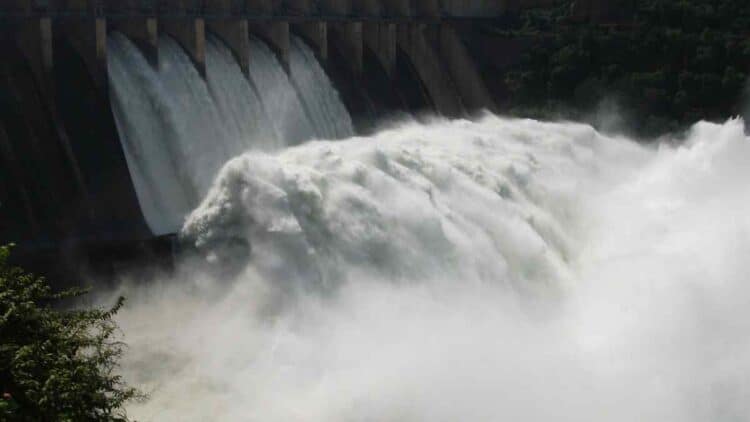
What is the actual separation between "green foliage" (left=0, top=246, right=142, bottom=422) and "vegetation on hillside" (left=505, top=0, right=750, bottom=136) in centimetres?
3309

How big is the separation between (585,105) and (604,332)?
22.6 metres

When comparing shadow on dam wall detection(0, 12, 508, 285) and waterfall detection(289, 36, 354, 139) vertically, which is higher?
waterfall detection(289, 36, 354, 139)

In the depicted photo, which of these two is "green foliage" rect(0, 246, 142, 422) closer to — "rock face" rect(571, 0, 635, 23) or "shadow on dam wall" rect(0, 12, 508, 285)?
"shadow on dam wall" rect(0, 12, 508, 285)

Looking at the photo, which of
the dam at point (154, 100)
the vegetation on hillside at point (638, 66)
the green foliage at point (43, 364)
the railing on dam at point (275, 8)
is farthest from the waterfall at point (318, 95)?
Result: the green foliage at point (43, 364)

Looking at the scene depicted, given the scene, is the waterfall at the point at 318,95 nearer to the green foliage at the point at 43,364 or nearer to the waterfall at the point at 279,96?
the waterfall at the point at 279,96

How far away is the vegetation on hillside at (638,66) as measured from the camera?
4647 cm

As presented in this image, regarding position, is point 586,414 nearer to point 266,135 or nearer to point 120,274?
point 120,274

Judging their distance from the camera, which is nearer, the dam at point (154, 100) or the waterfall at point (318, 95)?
the dam at point (154, 100)

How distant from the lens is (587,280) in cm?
2925

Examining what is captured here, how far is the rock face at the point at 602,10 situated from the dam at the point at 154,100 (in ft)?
32.5

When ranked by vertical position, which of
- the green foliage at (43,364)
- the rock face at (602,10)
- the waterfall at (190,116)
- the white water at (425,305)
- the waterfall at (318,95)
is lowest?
the green foliage at (43,364)

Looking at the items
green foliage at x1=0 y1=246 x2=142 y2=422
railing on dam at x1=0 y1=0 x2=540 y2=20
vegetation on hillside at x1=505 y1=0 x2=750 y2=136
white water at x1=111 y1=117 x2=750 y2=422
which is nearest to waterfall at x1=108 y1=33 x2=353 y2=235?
railing on dam at x1=0 y1=0 x2=540 y2=20

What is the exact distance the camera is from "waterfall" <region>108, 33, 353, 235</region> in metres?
28.7

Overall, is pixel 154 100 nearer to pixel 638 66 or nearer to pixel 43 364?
pixel 43 364
